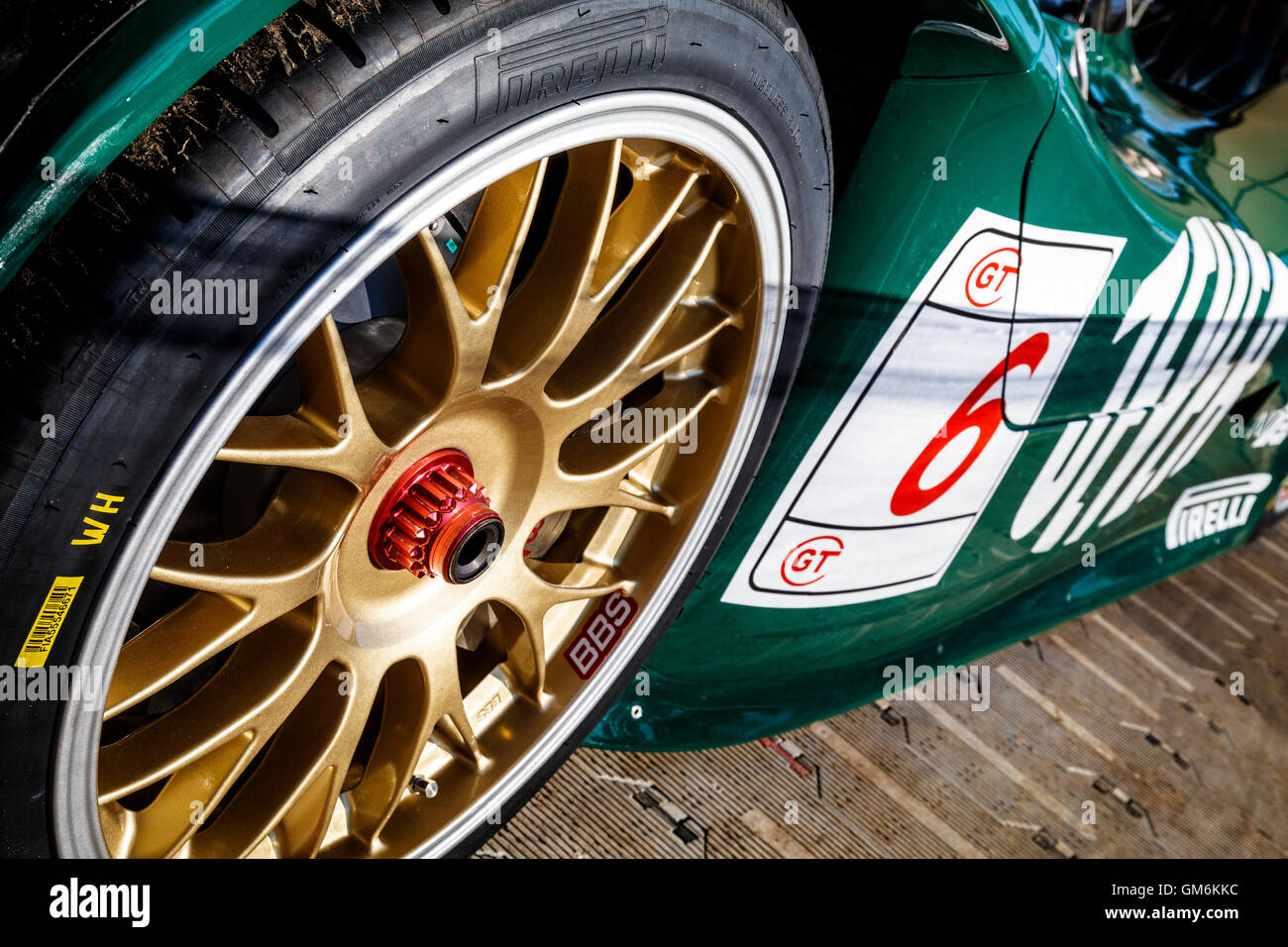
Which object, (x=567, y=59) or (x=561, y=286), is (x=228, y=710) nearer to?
(x=561, y=286)

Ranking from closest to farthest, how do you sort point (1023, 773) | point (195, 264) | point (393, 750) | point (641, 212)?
point (195, 264) → point (641, 212) → point (393, 750) → point (1023, 773)

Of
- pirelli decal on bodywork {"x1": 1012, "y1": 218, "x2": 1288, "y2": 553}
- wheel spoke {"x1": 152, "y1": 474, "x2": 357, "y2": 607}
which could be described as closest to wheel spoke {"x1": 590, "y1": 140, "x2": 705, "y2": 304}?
wheel spoke {"x1": 152, "y1": 474, "x2": 357, "y2": 607}

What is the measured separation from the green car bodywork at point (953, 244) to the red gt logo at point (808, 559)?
0.07 m

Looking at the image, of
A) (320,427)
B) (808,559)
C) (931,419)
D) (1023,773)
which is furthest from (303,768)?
(1023,773)

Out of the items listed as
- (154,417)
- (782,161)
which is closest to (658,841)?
(782,161)

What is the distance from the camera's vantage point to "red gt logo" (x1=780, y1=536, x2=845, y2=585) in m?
1.44

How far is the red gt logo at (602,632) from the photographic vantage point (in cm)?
125

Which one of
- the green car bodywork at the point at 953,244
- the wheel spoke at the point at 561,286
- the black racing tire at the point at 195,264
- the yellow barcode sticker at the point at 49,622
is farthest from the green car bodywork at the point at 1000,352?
the yellow barcode sticker at the point at 49,622

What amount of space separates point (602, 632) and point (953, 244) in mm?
612

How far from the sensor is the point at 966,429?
1.42 meters

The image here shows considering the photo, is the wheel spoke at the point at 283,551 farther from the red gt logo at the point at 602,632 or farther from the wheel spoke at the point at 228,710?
the red gt logo at the point at 602,632

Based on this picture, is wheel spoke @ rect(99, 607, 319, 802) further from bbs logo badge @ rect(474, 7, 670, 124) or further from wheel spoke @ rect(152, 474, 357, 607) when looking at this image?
bbs logo badge @ rect(474, 7, 670, 124)
